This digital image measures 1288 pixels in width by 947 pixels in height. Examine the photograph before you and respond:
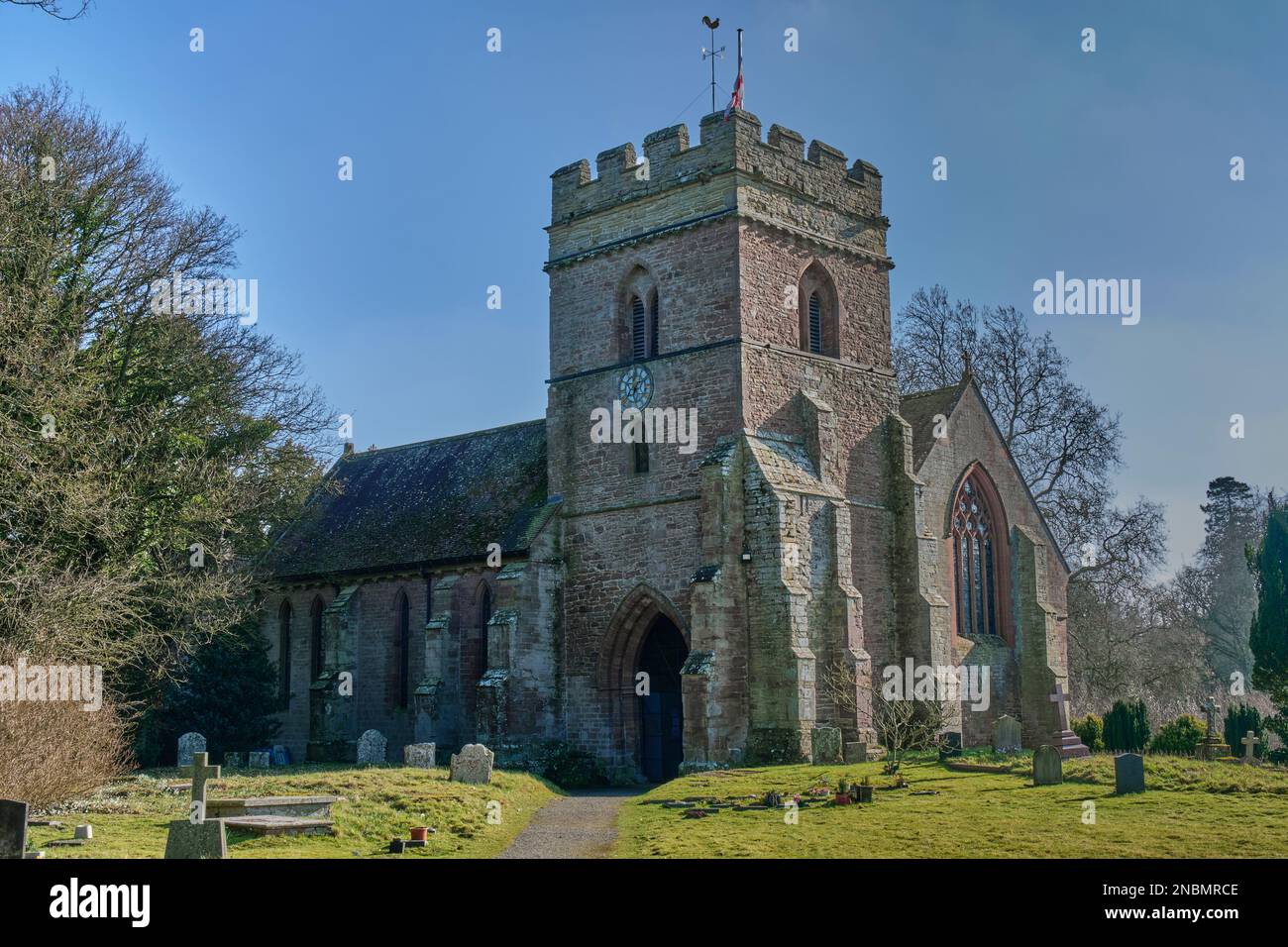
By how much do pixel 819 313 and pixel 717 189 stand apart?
13.1 feet

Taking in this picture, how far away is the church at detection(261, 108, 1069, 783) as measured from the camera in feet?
91.4

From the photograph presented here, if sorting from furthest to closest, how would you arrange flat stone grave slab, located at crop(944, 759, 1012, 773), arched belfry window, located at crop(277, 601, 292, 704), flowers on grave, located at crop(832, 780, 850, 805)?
arched belfry window, located at crop(277, 601, 292, 704) → flat stone grave slab, located at crop(944, 759, 1012, 773) → flowers on grave, located at crop(832, 780, 850, 805)

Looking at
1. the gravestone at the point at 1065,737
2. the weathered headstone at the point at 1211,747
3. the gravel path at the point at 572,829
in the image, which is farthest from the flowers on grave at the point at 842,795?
the weathered headstone at the point at 1211,747

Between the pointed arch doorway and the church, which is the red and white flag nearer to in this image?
the church

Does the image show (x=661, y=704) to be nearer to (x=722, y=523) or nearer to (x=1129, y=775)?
(x=722, y=523)

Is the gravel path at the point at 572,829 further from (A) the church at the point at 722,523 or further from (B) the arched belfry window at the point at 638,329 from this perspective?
(B) the arched belfry window at the point at 638,329

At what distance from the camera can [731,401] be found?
28969mm

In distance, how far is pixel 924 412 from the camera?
3344cm

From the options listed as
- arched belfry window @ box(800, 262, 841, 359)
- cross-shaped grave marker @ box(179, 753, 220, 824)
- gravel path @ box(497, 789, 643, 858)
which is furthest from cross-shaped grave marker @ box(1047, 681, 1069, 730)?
cross-shaped grave marker @ box(179, 753, 220, 824)

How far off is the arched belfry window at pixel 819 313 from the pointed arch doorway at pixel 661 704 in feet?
24.1

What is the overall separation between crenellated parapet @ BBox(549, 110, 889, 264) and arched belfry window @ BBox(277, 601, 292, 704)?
13.6 metres

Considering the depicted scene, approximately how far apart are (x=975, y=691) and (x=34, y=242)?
22.6m

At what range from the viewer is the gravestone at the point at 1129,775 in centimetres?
2031
